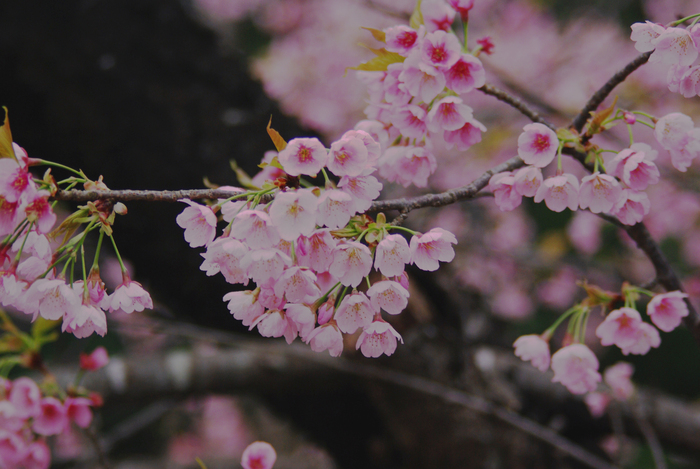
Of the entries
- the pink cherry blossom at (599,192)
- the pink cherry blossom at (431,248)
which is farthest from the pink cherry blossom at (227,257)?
the pink cherry blossom at (599,192)

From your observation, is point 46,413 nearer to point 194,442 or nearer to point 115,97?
point 115,97

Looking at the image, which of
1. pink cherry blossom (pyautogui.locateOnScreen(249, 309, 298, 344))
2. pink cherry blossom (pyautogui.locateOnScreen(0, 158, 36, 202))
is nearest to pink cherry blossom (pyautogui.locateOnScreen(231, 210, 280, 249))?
pink cherry blossom (pyautogui.locateOnScreen(249, 309, 298, 344))

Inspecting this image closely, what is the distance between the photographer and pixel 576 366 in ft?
2.08

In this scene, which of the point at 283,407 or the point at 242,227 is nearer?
the point at 242,227

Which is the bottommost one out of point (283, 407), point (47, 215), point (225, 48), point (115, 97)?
point (283, 407)

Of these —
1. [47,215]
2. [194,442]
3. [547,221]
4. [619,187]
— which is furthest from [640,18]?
[194,442]

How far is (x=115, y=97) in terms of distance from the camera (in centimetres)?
124

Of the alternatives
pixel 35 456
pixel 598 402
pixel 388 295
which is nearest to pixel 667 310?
pixel 388 295

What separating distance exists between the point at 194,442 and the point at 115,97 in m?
3.24

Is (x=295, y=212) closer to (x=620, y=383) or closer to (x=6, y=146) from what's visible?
(x=6, y=146)

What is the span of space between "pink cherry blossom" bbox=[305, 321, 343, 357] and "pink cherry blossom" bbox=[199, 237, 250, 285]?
11 centimetres

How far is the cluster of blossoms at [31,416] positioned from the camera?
81cm

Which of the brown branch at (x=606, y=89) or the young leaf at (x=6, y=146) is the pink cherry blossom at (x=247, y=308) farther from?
the brown branch at (x=606, y=89)

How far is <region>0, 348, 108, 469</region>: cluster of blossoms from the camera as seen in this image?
2.65ft
